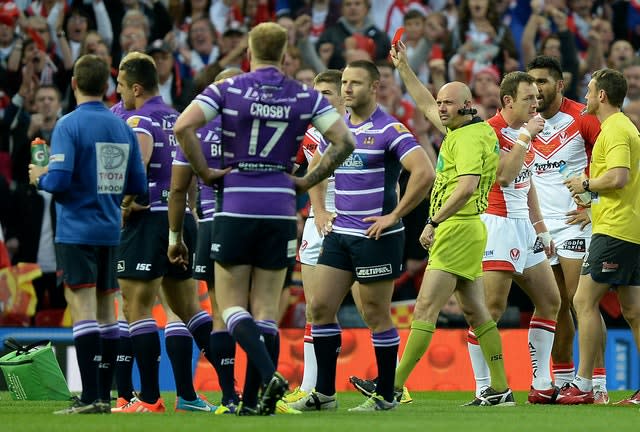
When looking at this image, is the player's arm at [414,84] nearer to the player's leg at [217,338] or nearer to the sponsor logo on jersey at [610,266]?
the sponsor logo on jersey at [610,266]

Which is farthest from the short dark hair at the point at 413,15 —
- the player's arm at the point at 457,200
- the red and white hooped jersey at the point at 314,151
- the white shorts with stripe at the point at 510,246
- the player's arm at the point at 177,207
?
the player's arm at the point at 177,207

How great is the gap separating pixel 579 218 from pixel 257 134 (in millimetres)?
4362

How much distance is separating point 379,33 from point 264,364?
435 inches

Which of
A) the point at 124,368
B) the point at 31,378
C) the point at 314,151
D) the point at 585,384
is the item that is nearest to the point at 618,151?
the point at 585,384

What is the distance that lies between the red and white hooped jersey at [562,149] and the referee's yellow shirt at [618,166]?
0.87 m

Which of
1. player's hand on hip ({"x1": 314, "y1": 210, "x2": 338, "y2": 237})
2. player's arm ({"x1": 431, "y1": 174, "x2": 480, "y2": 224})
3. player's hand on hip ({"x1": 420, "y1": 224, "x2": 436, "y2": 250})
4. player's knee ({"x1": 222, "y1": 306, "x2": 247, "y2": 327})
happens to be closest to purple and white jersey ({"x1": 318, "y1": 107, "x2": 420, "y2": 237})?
player's hand on hip ({"x1": 314, "y1": 210, "x2": 338, "y2": 237})

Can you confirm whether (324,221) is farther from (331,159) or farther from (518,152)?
(518,152)

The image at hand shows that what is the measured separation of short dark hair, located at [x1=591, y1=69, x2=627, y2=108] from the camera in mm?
10898

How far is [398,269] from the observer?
31.1 feet

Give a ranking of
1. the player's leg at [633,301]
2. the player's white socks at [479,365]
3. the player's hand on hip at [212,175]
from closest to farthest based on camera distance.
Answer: the player's hand on hip at [212,175] → the player's leg at [633,301] → the player's white socks at [479,365]

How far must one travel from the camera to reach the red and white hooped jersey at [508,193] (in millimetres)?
11227

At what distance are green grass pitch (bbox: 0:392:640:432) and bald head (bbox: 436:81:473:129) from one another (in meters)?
2.34

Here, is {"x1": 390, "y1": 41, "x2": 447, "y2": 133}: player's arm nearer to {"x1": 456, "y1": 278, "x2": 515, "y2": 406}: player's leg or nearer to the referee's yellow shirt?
the referee's yellow shirt

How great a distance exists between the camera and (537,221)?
11.6 metres
